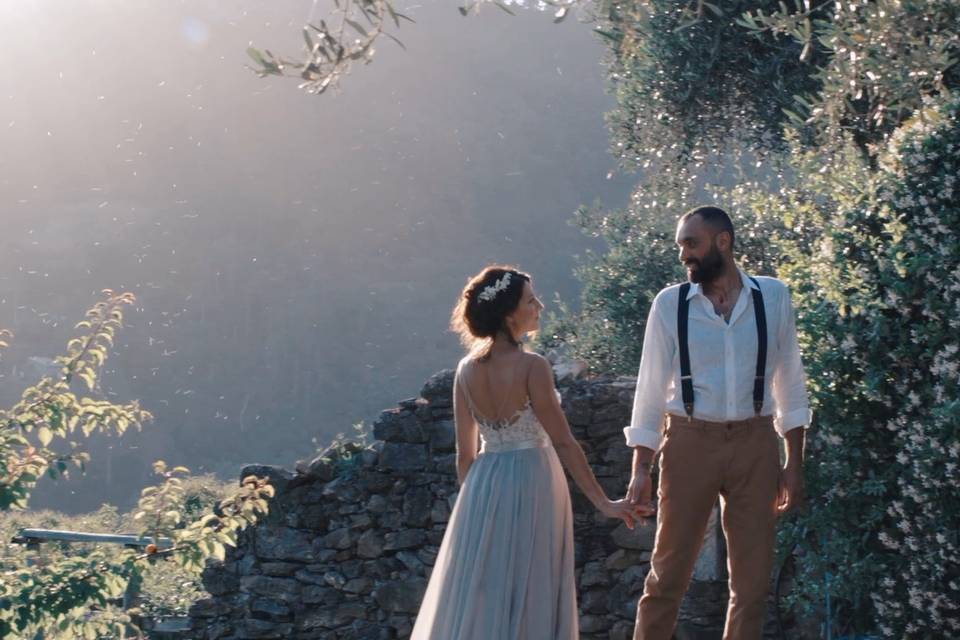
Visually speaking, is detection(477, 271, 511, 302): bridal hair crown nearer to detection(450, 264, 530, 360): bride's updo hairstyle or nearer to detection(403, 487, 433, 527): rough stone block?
detection(450, 264, 530, 360): bride's updo hairstyle

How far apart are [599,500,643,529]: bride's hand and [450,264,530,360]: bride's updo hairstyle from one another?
744 mm

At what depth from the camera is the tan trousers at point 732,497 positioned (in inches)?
176

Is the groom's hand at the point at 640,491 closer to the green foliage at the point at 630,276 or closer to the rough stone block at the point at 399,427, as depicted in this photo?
the rough stone block at the point at 399,427

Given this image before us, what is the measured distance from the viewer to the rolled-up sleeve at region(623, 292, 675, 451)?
4578 mm

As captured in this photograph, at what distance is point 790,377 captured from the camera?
4.58 metres

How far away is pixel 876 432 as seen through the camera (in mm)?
5176

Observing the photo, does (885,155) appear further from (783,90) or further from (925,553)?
(783,90)

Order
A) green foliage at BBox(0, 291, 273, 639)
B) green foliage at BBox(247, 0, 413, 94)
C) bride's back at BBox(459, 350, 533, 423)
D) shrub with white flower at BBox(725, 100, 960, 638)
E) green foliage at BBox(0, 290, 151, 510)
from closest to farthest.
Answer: green foliage at BBox(0, 291, 273, 639) → green foliage at BBox(0, 290, 151, 510) → green foliage at BBox(247, 0, 413, 94) → shrub with white flower at BBox(725, 100, 960, 638) → bride's back at BBox(459, 350, 533, 423)

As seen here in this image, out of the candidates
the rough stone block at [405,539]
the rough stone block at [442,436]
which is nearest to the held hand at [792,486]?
the rough stone block at [442,436]

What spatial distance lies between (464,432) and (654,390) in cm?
93

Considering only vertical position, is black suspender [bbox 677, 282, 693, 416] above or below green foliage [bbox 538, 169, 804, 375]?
below

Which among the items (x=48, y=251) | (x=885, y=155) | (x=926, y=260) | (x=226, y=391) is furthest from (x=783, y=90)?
(x=48, y=251)

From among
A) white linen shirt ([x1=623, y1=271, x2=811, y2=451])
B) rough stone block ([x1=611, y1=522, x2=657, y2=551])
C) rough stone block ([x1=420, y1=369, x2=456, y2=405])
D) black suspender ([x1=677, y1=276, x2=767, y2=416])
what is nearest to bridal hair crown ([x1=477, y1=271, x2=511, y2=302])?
white linen shirt ([x1=623, y1=271, x2=811, y2=451])

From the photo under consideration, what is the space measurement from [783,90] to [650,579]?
5615 millimetres
